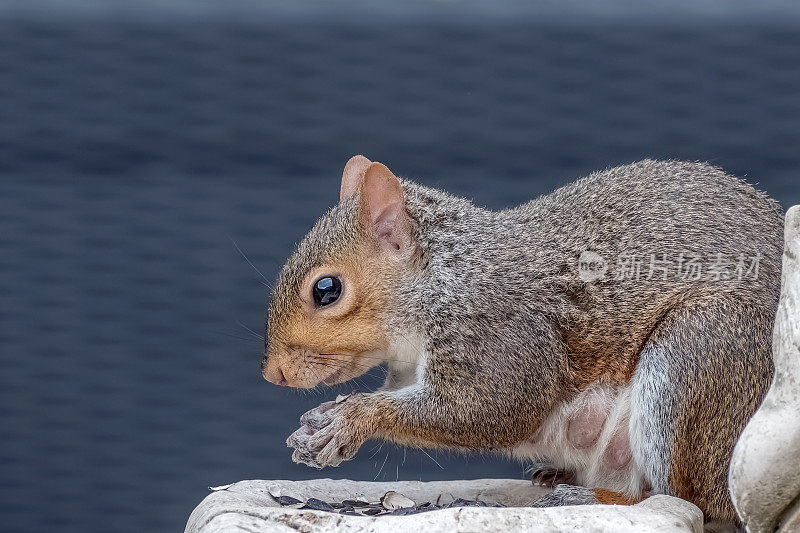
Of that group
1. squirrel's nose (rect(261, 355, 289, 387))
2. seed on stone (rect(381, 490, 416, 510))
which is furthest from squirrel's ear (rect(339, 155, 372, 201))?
seed on stone (rect(381, 490, 416, 510))

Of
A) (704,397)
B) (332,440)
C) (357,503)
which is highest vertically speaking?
(704,397)

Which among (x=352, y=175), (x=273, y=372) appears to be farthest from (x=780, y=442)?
(x=352, y=175)

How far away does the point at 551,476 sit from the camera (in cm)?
197

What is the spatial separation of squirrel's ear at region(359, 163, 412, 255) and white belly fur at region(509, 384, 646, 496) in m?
0.38

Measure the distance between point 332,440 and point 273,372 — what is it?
0.52 ft

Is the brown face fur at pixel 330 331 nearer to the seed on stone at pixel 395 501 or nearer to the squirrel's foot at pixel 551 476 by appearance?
the seed on stone at pixel 395 501

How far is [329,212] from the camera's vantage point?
1.87 m

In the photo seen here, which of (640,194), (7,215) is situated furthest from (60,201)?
(640,194)

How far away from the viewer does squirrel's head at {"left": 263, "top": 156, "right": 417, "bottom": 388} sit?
1.72 meters

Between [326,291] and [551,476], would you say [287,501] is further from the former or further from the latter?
[551,476]

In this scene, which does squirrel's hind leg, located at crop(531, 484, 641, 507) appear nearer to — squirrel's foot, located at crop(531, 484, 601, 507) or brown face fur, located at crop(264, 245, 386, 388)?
squirrel's foot, located at crop(531, 484, 601, 507)

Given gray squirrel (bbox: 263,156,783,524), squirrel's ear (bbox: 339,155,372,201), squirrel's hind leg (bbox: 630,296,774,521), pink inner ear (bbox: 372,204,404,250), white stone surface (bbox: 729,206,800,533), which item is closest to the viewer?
white stone surface (bbox: 729,206,800,533)

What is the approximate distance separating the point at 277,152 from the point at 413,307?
1.20 m

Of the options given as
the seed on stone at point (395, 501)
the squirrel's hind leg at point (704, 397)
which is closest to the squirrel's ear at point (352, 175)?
the seed on stone at point (395, 501)
